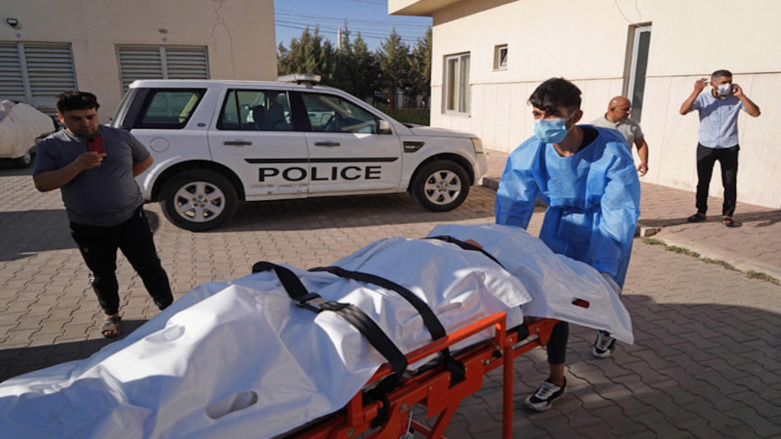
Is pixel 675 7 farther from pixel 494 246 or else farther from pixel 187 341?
pixel 187 341

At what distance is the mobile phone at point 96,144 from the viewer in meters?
3.48

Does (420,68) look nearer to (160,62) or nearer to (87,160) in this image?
(160,62)

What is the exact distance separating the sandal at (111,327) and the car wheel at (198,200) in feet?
9.24

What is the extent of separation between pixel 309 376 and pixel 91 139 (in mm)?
2701

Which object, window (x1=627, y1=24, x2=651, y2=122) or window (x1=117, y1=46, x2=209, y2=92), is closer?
window (x1=627, y1=24, x2=651, y2=122)

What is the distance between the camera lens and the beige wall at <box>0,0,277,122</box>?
15078 mm

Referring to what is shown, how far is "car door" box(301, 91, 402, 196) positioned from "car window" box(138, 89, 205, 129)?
4.72 ft

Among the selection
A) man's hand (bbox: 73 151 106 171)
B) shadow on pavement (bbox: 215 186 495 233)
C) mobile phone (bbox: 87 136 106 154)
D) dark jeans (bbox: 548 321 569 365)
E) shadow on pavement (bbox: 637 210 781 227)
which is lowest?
shadow on pavement (bbox: 215 186 495 233)

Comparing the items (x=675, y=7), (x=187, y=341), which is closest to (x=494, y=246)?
(x=187, y=341)

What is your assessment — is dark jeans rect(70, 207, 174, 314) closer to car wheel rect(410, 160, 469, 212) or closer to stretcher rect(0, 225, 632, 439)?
stretcher rect(0, 225, 632, 439)

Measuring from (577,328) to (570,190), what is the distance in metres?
1.60

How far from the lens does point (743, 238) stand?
6191 millimetres

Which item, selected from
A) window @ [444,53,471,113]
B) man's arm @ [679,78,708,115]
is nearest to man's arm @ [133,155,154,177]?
man's arm @ [679,78,708,115]

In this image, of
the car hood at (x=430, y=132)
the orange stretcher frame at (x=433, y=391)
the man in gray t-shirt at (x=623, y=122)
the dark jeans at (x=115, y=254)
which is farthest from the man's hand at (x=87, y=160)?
the man in gray t-shirt at (x=623, y=122)
